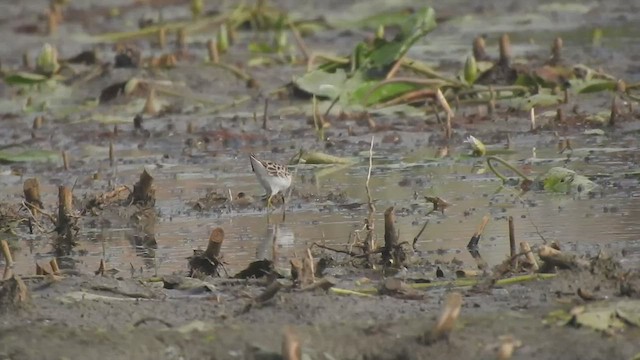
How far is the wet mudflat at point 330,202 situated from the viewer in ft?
17.2

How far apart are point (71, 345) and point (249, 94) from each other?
8088 millimetres

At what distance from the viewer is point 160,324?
539cm

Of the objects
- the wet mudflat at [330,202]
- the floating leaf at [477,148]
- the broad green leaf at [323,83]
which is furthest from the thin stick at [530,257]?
the broad green leaf at [323,83]

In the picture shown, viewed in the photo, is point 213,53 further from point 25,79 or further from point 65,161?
point 65,161

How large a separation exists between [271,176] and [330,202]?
506mm

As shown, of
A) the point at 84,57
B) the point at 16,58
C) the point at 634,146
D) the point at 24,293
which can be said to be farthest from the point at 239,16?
the point at 24,293

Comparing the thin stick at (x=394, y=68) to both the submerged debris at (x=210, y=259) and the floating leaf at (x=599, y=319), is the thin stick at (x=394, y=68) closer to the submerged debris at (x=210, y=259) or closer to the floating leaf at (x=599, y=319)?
the submerged debris at (x=210, y=259)

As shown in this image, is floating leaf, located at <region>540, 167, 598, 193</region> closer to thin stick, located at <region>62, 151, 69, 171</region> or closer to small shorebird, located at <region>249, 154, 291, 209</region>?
small shorebird, located at <region>249, 154, 291, 209</region>

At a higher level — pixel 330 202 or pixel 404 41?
pixel 404 41

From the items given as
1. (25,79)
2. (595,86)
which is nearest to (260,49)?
(25,79)

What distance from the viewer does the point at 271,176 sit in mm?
7938

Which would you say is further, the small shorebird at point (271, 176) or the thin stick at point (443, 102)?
the thin stick at point (443, 102)

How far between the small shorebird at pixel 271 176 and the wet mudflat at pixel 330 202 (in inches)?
6.2

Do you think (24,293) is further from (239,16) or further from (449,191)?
(239,16)
